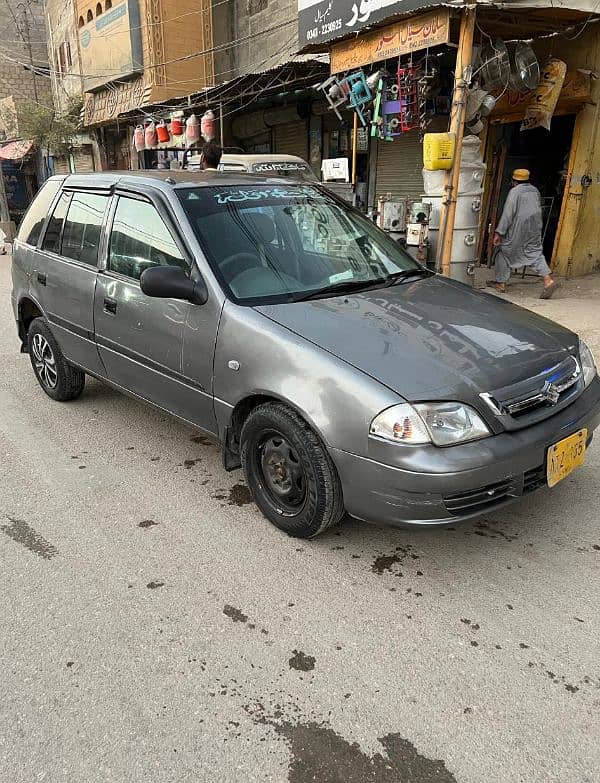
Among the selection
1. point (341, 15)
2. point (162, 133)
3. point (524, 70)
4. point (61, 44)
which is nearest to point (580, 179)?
point (524, 70)

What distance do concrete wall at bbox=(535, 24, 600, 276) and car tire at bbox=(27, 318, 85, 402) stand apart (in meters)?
7.66

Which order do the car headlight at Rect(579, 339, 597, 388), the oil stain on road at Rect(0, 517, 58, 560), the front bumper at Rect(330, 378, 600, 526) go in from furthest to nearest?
the car headlight at Rect(579, 339, 597, 388), the oil stain on road at Rect(0, 517, 58, 560), the front bumper at Rect(330, 378, 600, 526)

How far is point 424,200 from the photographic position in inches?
309

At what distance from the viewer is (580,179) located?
9062mm

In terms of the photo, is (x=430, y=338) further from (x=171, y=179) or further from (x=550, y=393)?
(x=171, y=179)

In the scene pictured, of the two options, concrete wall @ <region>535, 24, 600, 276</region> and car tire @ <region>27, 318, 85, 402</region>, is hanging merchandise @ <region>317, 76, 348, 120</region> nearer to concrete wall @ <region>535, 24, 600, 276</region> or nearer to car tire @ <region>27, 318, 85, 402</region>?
concrete wall @ <region>535, 24, 600, 276</region>

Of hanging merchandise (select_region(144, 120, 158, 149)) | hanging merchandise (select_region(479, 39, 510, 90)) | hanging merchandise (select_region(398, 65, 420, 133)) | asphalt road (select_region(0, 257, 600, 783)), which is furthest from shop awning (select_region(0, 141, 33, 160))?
asphalt road (select_region(0, 257, 600, 783))

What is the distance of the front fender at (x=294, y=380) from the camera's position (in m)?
2.62

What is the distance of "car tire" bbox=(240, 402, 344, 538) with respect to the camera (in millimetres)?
2816

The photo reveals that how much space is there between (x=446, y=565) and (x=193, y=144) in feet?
41.7

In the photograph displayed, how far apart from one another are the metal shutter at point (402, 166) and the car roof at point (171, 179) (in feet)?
27.1

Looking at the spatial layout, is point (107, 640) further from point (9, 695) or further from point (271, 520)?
point (271, 520)

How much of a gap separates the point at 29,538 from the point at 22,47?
3107 centimetres

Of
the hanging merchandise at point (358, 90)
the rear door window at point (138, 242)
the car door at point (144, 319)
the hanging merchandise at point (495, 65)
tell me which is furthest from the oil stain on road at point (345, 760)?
the hanging merchandise at point (358, 90)
